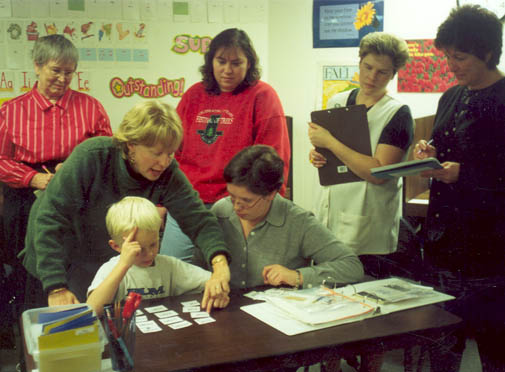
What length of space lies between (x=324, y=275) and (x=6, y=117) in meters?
1.03

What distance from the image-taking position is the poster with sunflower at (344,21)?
1.83 metres

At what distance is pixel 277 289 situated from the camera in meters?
1.37

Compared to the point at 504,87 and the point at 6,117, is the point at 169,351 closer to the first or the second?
the point at 6,117

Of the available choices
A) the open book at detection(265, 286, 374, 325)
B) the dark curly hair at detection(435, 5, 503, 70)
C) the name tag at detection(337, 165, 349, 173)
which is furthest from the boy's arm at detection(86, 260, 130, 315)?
the dark curly hair at detection(435, 5, 503, 70)

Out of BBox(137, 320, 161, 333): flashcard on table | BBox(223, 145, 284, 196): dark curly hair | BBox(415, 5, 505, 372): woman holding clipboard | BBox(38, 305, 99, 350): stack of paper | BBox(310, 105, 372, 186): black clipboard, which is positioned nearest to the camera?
BBox(38, 305, 99, 350): stack of paper

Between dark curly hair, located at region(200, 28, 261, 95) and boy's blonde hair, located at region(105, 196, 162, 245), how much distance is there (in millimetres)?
541

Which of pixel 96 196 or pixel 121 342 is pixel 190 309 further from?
pixel 96 196

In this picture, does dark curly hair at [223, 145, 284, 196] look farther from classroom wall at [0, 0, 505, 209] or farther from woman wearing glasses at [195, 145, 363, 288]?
classroom wall at [0, 0, 505, 209]

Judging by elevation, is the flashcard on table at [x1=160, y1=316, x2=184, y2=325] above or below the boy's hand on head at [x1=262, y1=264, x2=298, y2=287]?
below

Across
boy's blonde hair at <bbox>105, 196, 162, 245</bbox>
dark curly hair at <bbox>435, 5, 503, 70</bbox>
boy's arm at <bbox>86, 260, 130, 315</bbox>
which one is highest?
dark curly hair at <bbox>435, 5, 503, 70</bbox>

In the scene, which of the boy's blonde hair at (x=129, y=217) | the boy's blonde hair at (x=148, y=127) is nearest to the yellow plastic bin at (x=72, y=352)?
the boy's blonde hair at (x=129, y=217)

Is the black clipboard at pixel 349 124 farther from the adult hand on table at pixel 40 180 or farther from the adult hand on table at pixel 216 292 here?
the adult hand on table at pixel 40 180

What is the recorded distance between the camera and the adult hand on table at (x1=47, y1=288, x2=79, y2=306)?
3.92 ft

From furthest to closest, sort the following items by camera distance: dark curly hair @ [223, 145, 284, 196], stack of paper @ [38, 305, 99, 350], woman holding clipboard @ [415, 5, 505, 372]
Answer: dark curly hair @ [223, 145, 284, 196]
woman holding clipboard @ [415, 5, 505, 372]
stack of paper @ [38, 305, 99, 350]
